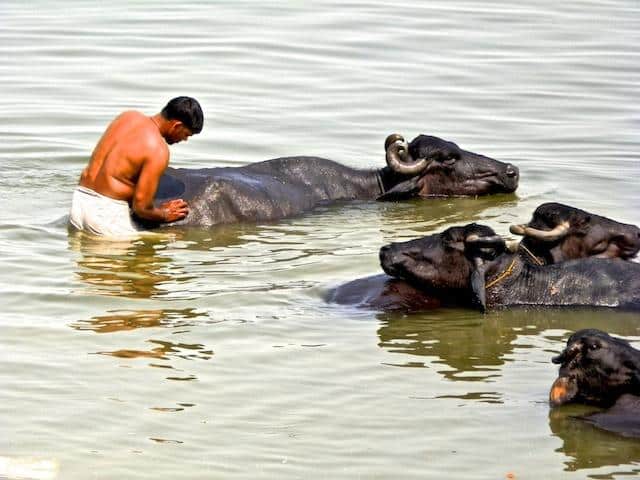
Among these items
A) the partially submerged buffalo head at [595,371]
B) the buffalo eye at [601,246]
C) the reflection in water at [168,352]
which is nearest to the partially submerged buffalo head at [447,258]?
the buffalo eye at [601,246]

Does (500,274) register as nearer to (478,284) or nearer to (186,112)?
(478,284)

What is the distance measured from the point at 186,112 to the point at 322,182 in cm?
214

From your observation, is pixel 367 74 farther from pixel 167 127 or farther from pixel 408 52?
pixel 167 127

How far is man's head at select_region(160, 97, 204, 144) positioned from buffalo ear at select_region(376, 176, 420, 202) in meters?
2.41

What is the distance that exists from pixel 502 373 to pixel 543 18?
50.0ft

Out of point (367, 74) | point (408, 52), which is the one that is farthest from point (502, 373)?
point (408, 52)

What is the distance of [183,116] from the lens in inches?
478

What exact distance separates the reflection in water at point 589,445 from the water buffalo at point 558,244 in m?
2.38

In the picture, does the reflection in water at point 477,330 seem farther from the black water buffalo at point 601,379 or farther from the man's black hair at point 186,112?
the man's black hair at point 186,112

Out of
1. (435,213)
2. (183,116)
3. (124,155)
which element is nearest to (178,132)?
(183,116)

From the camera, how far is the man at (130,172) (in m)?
12.1

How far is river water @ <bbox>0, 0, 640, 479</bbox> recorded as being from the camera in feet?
26.0

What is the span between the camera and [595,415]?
828cm

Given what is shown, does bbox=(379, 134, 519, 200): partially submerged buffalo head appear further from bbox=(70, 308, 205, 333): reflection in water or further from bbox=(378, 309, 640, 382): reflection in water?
bbox=(70, 308, 205, 333): reflection in water
